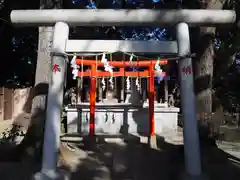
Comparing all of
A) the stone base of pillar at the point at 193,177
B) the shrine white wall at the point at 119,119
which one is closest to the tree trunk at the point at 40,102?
the stone base of pillar at the point at 193,177

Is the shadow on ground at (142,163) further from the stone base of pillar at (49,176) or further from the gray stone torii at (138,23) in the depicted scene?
the stone base of pillar at (49,176)

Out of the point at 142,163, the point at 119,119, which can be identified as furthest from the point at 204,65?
the point at 119,119

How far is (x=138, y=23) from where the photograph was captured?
6562 millimetres

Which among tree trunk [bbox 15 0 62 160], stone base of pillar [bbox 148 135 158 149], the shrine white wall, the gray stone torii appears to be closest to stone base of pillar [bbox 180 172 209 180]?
the gray stone torii

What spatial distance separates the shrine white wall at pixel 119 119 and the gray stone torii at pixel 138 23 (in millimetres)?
6577

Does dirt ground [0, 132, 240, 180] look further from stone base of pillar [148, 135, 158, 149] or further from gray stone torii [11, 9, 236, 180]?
gray stone torii [11, 9, 236, 180]

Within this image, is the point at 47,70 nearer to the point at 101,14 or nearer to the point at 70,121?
the point at 101,14

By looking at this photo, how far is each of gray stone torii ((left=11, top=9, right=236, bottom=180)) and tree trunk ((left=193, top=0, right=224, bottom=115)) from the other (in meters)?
1.63

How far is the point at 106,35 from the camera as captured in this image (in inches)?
594

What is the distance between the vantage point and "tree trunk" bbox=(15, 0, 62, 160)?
7.73 m

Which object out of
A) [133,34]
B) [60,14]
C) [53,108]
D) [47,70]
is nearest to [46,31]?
[47,70]

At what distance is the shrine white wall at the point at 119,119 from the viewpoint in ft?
42.7

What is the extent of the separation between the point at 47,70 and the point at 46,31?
83 centimetres

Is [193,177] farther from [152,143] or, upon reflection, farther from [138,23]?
[152,143]
